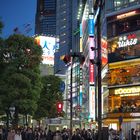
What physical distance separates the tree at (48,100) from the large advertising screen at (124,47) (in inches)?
451

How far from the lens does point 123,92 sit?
2180 inches

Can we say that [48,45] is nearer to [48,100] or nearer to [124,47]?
[48,100]

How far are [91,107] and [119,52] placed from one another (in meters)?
21.7

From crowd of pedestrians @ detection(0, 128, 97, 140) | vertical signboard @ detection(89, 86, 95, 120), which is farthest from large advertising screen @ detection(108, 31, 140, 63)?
crowd of pedestrians @ detection(0, 128, 97, 140)

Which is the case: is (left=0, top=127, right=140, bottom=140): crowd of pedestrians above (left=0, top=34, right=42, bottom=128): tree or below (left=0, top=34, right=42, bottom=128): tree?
below

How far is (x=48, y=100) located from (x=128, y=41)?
52.2ft

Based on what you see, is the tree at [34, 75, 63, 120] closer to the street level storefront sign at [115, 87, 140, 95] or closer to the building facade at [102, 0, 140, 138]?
the building facade at [102, 0, 140, 138]

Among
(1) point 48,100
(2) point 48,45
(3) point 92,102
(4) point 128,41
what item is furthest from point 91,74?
(2) point 48,45

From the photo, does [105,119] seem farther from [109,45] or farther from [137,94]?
[109,45]

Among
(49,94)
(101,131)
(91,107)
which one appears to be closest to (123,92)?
(49,94)

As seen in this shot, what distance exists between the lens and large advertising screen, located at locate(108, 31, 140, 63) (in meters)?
54.1

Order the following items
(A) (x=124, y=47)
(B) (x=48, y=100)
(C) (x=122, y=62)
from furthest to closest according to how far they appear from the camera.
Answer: (B) (x=48, y=100)
(C) (x=122, y=62)
(A) (x=124, y=47)

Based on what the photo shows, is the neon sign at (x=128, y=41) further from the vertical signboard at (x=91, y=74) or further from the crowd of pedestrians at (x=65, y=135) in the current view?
the crowd of pedestrians at (x=65, y=135)

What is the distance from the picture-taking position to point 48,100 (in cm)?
6309
